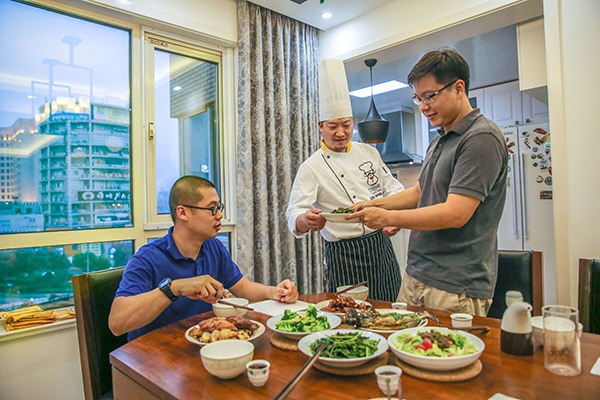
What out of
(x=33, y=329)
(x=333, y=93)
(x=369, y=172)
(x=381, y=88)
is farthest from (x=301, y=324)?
(x=381, y=88)

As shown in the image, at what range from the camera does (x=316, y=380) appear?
0.94 metres

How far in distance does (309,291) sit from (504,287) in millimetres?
1958

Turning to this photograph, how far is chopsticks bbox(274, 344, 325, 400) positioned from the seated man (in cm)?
55

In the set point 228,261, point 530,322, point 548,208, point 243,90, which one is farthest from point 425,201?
point 548,208

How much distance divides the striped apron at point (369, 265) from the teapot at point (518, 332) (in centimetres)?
105

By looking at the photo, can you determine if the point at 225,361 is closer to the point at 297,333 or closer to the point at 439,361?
the point at 297,333

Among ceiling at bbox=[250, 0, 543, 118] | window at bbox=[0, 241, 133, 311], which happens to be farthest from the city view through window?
ceiling at bbox=[250, 0, 543, 118]

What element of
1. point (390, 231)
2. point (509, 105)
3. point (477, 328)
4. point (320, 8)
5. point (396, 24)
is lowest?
point (477, 328)

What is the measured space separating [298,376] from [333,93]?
1.77 metres

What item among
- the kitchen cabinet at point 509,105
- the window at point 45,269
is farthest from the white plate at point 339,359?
the kitchen cabinet at point 509,105

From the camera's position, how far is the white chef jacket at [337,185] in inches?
85.8

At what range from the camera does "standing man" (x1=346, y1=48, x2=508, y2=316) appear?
4.54ft

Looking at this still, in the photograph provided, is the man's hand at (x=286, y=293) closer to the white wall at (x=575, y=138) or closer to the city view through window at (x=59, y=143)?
→ the city view through window at (x=59, y=143)

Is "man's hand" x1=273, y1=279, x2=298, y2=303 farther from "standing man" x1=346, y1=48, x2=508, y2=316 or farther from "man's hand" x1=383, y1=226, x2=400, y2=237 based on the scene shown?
"man's hand" x1=383, y1=226, x2=400, y2=237
